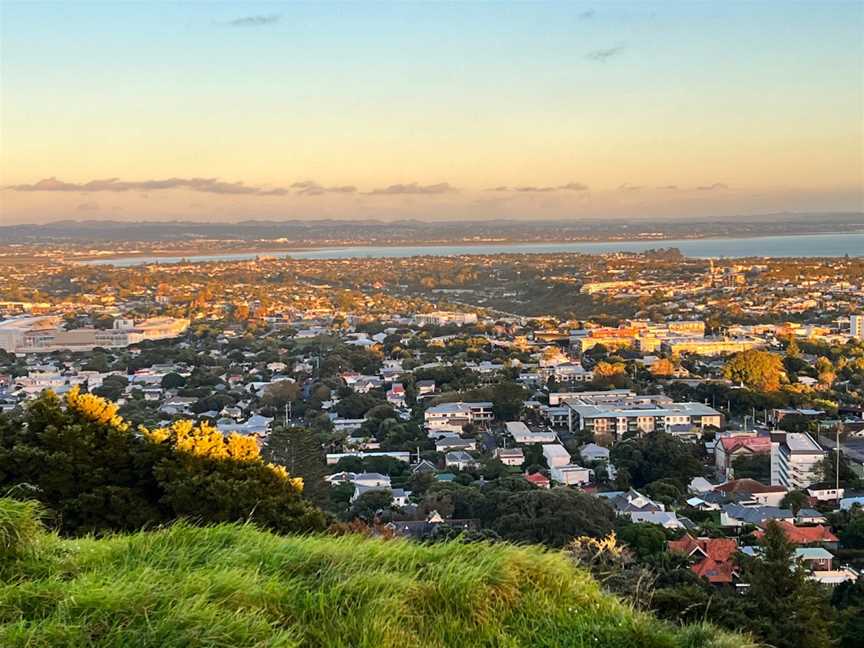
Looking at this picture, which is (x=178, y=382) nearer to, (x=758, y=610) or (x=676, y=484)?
(x=676, y=484)

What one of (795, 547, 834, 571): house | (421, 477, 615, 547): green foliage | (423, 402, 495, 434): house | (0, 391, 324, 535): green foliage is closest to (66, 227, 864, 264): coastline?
(423, 402, 495, 434): house

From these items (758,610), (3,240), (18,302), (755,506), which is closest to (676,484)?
(755,506)

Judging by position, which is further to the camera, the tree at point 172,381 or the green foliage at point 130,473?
the tree at point 172,381

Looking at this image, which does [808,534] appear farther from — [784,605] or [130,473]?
[130,473]

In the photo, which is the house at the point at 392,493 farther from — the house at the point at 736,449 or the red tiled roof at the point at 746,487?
the house at the point at 736,449

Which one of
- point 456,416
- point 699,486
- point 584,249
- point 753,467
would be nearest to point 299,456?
point 699,486

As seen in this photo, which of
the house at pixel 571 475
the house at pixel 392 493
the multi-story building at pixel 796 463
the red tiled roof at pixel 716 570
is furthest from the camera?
the house at pixel 571 475

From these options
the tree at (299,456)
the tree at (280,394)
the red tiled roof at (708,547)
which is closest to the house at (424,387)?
the tree at (280,394)
